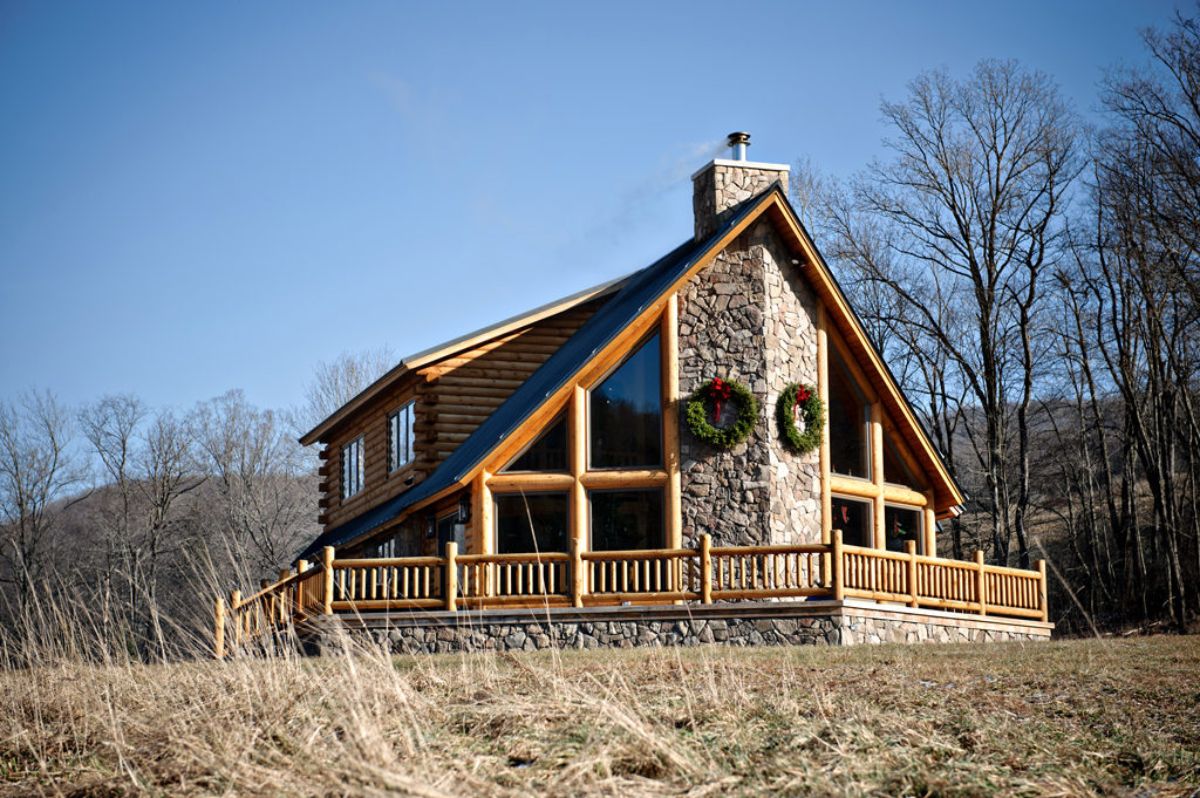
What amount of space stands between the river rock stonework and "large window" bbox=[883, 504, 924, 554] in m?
2.46

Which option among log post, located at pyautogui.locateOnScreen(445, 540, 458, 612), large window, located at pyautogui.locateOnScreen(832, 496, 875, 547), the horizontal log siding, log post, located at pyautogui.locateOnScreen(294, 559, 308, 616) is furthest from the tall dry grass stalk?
the horizontal log siding

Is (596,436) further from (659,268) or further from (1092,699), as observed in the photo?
(1092,699)

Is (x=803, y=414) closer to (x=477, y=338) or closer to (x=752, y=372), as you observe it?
(x=752, y=372)

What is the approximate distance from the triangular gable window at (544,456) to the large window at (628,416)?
18.6 inches

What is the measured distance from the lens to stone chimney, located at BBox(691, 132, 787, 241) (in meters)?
22.6

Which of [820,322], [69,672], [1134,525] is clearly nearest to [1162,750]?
[69,672]

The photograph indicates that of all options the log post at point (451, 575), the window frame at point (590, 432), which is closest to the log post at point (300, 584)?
the log post at point (451, 575)

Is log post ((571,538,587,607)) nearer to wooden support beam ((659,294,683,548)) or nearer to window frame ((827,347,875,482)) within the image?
wooden support beam ((659,294,683,548))

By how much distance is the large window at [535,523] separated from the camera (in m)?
20.5

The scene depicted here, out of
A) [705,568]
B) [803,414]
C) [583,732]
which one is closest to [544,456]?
[705,568]

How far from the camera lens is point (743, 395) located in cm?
2045

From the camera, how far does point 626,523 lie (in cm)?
2048

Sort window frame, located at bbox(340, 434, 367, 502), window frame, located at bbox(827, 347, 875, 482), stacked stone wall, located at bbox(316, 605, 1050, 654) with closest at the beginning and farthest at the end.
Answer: stacked stone wall, located at bbox(316, 605, 1050, 654)
window frame, located at bbox(827, 347, 875, 482)
window frame, located at bbox(340, 434, 367, 502)

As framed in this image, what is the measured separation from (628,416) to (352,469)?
1034cm
